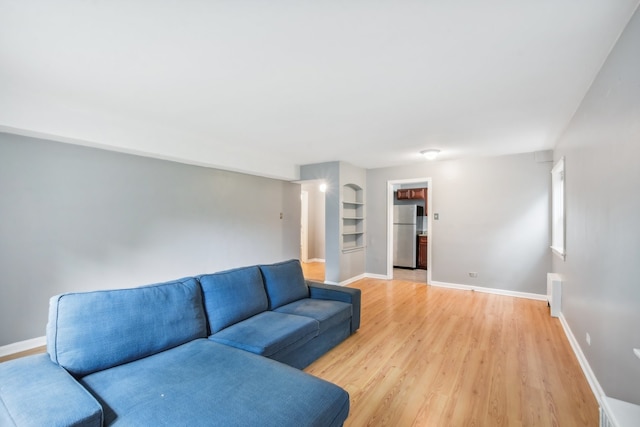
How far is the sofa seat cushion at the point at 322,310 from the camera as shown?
8.77 ft

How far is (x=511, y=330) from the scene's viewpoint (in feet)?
11.2

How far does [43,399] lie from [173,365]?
0.59m

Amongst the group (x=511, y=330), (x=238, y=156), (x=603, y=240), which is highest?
(x=238, y=156)

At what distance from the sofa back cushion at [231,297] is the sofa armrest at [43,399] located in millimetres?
972

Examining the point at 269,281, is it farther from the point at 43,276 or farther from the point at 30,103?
the point at 30,103

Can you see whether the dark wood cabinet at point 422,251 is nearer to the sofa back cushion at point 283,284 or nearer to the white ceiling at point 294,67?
the white ceiling at point 294,67

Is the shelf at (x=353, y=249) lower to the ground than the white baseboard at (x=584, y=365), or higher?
higher

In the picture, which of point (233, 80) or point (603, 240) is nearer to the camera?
point (603, 240)

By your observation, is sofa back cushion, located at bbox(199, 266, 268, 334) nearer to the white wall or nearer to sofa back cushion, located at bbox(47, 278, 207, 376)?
sofa back cushion, located at bbox(47, 278, 207, 376)

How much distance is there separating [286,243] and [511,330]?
4099mm

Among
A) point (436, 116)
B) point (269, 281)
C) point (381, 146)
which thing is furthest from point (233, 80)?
point (381, 146)

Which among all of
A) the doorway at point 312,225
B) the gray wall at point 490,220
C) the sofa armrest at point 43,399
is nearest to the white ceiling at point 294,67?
the gray wall at point 490,220

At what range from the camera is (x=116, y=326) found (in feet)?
5.71

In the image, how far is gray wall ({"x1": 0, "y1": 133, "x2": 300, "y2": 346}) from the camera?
2.86 m
